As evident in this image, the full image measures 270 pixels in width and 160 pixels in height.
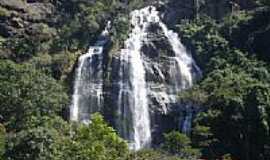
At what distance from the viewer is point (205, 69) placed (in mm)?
42406

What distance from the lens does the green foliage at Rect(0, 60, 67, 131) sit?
35.6 metres

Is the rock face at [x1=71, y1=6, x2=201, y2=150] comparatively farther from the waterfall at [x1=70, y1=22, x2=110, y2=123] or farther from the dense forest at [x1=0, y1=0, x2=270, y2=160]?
the dense forest at [x1=0, y1=0, x2=270, y2=160]

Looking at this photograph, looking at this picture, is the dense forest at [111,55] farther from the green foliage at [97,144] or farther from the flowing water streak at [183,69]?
the flowing water streak at [183,69]

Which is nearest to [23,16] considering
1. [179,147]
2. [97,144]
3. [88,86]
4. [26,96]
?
[88,86]

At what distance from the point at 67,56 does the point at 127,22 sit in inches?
188

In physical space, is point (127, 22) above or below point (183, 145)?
above

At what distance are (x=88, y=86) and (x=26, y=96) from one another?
18.6 ft

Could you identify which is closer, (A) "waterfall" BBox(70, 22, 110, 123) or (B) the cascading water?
(B) the cascading water

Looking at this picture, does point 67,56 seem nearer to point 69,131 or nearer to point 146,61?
point 146,61

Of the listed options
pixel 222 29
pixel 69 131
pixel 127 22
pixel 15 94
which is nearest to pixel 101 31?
pixel 127 22

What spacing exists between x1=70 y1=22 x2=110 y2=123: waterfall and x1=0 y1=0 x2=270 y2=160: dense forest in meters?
0.60

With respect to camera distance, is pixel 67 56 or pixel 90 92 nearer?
pixel 90 92

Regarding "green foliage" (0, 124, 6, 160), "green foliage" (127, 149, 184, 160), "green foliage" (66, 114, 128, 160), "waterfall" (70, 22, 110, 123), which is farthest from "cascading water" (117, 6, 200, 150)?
"green foliage" (0, 124, 6, 160)

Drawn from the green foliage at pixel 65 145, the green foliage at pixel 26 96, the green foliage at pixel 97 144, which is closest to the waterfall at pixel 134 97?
the green foliage at pixel 26 96
